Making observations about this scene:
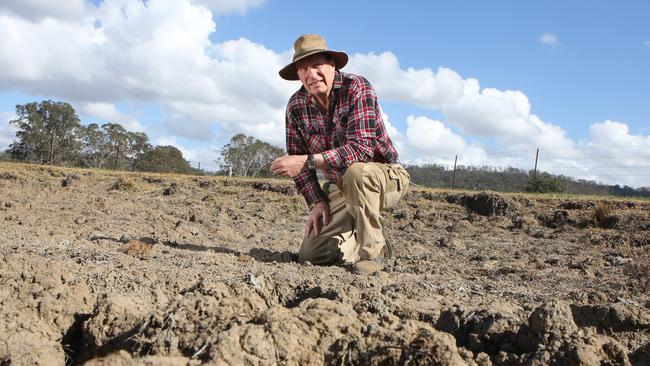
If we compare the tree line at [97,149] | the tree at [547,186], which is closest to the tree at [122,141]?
the tree line at [97,149]

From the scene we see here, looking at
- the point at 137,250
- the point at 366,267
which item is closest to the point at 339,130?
the point at 366,267

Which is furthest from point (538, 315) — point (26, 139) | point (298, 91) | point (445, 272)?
point (26, 139)

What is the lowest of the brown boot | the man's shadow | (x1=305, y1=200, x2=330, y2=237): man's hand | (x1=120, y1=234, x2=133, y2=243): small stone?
(x1=120, y1=234, x2=133, y2=243): small stone

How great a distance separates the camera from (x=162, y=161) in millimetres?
36281

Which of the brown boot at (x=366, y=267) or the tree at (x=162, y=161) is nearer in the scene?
the brown boot at (x=366, y=267)

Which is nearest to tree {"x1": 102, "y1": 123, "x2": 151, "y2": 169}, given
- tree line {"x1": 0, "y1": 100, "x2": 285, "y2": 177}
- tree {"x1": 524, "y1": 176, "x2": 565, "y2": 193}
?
tree line {"x1": 0, "y1": 100, "x2": 285, "y2": 177}

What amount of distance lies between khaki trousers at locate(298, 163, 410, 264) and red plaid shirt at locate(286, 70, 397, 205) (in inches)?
4.2

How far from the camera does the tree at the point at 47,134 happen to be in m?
35.2

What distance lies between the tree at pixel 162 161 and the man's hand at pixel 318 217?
32.4m

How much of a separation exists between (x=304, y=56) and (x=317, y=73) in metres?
0.15

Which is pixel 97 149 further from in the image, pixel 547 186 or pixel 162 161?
pixel 547 186

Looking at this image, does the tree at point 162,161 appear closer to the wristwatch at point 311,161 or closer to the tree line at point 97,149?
the tree line at point 97,149

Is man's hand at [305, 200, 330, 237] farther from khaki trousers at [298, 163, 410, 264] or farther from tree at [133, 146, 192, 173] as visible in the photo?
tree at [133, 146, 192, 173]

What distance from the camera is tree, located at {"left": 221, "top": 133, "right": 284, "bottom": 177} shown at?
125ft
